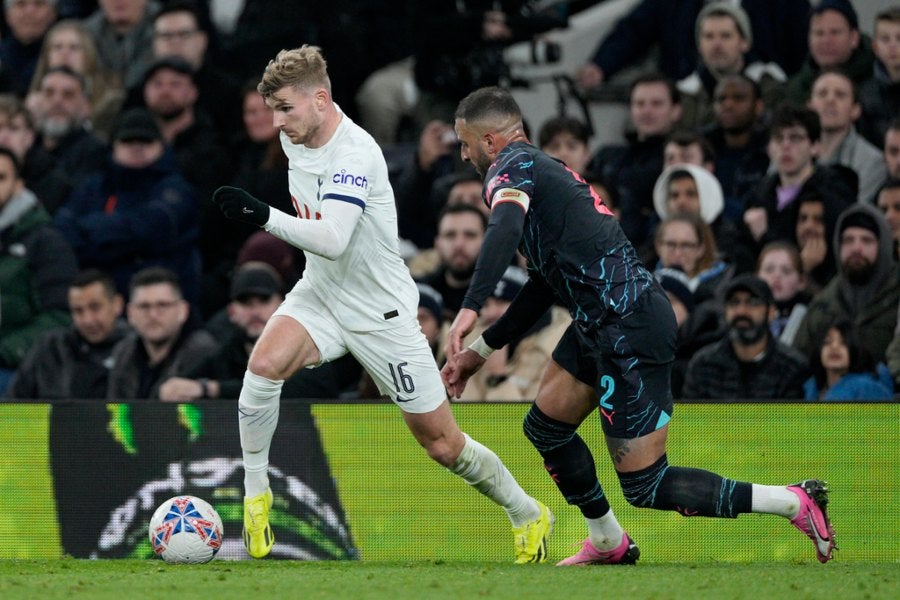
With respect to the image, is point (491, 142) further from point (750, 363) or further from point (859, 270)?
point (859, 270)

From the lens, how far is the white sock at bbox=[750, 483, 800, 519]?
24.6 feet

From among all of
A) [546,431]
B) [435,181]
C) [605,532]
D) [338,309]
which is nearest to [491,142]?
[338,309]

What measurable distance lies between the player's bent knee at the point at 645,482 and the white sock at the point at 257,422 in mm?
1758

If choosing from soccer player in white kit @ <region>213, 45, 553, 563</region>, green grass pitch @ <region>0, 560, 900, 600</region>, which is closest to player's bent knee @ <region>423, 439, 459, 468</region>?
soccer player in white kit @ <region>213, 45, 553, 563</region>

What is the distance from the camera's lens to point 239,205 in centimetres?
727

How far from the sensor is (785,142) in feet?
37.3

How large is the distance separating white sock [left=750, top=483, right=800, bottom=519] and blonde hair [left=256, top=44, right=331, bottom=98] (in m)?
2.85

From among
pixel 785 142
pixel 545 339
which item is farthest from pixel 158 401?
pixel 785 142

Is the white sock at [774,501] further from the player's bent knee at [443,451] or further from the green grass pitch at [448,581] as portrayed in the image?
the player's bent knee at [443,451]

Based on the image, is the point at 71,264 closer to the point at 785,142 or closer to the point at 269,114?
the point at 269,114

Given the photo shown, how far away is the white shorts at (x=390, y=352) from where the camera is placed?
7.95 meters

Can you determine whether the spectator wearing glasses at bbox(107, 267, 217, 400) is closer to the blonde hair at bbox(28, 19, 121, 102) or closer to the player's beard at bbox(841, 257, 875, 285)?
the blonde hair at bbox(28, 19, 121, 102)

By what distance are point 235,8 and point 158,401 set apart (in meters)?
7.22

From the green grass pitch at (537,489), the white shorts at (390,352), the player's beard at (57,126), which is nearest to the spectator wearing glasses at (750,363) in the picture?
the green grass pitch at (537,489)
